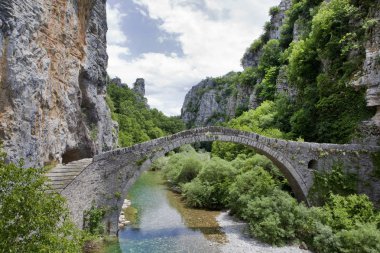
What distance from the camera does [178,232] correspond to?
14.4 metres

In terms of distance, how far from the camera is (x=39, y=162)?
1052cm

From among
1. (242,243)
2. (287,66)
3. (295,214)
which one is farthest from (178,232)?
(287,66)

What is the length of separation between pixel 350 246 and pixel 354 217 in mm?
1825

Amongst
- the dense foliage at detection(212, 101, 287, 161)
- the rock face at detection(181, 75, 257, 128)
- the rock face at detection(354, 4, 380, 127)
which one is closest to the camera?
the rock face at detection(354, 4, 380, 127)

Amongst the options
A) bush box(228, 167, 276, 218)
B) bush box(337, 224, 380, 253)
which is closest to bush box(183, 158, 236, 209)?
bush box(228, 167, 276, 218)

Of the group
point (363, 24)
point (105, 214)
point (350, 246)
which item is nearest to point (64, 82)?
point (105, 214)

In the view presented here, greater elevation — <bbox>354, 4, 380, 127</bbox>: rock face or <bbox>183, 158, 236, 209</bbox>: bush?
<bbox>354, 4, 380, 127</bbox>: rock face

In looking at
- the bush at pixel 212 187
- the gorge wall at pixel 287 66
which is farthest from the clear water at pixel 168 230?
the gorge wall at pixel 287 66

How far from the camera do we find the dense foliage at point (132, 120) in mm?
49000

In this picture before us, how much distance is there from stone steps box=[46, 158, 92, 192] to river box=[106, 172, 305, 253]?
3.08 metres

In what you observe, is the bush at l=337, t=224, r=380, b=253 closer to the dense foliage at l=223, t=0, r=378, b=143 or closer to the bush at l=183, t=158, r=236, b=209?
the dense foliage at l=223, t=0, r=378, b=143

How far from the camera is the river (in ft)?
40.4

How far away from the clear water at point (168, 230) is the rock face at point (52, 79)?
14.7 feet

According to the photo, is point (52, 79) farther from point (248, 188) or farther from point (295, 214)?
point (295, 214)
